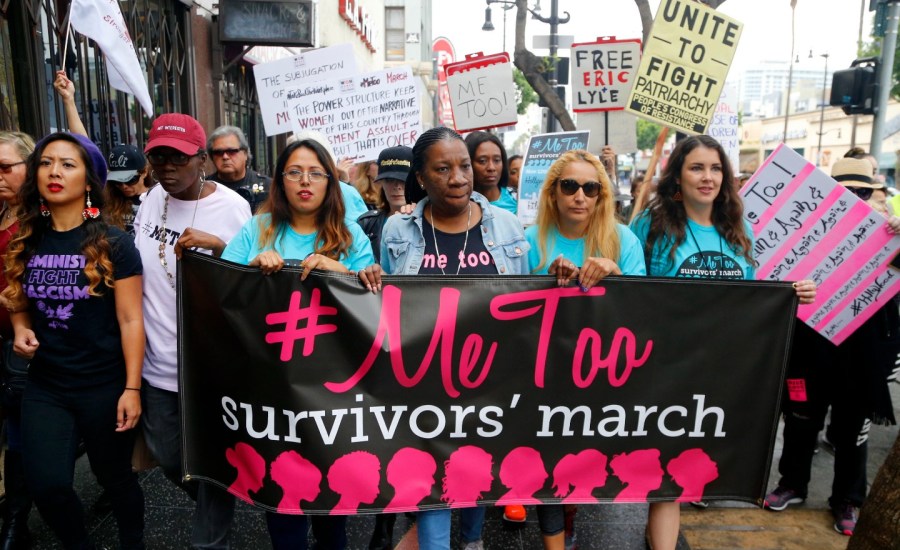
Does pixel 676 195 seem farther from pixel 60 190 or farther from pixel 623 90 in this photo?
pixel 623 90

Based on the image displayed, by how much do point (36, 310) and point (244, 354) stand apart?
85 cm

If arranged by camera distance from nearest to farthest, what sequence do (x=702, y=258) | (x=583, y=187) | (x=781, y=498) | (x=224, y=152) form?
(x=583, y=187), (x=702, y=258), (x=781, y=498), (x=224, y=152)

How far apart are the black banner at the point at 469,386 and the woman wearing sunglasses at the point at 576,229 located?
0.93 ft

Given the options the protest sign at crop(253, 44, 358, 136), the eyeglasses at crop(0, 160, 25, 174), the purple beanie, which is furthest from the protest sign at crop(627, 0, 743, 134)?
the eyeglasses at crop(0, 160, 25, 174)

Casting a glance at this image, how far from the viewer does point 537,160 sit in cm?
626

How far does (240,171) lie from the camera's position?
509 centimetres

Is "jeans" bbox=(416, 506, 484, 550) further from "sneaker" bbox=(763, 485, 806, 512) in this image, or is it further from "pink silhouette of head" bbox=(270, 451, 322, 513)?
"sneaker" bbox=(763, 485, 806, 512)

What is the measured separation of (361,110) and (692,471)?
4.56 metres

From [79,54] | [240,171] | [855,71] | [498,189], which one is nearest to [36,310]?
[240,171]

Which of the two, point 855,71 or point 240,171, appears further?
point 855,71

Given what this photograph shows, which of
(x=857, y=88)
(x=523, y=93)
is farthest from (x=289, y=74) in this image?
(x=523, y=93)

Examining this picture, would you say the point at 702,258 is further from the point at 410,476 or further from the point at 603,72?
the point at 603,72

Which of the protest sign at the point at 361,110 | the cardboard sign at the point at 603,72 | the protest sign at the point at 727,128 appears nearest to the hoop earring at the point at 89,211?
the protest sign at the point at 361,110

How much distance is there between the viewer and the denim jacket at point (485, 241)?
2920mm
